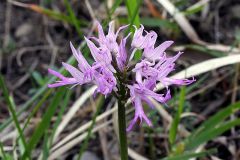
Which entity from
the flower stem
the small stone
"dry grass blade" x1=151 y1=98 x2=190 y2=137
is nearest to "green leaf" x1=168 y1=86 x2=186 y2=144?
"dry grass blade" x1=151 y1=98 x2=190 y2=137

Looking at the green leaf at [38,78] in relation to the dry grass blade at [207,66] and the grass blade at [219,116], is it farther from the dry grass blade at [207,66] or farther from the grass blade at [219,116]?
the grass blade at [219,116]

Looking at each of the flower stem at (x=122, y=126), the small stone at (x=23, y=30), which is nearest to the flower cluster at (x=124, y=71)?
the flower stem at (x=122, y=126)

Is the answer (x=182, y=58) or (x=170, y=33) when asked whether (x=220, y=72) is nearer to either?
(x=182, y=58)

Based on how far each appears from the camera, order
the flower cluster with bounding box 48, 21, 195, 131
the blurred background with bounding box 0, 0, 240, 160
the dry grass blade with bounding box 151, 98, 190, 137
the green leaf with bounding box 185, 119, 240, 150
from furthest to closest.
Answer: the dry grass blade with bounding box 151, 98, 190, 137 < the blurred background with bounding box 0, 0, 240, 160 < the green leaf with bounding box 185, 119, 240, 150 < the flower cluster with bounding box 48, 21, 195, 131

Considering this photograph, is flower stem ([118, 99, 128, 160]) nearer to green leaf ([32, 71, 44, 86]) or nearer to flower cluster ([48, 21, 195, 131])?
flower cluster ([48, 21, 195, 131])

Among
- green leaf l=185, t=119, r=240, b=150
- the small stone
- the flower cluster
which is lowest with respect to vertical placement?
green leaf l=185, t=119, r=240, b=150

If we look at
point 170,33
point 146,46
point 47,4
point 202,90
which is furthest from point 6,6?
point 146,46

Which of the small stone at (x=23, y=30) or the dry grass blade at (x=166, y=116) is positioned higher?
the small stone at (x=23, y=30)

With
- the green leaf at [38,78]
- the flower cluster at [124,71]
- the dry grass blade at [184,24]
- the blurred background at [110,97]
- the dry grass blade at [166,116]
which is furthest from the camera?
the dry grass blade at [184,24]

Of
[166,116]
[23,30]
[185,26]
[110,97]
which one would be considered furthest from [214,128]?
[23,30]
